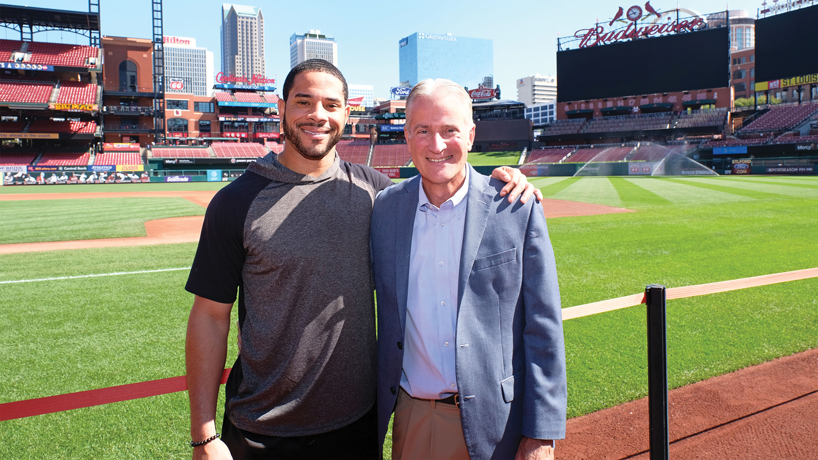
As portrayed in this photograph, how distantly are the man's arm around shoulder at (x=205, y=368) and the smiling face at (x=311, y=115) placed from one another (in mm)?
809

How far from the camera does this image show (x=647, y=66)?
60875 millimetres

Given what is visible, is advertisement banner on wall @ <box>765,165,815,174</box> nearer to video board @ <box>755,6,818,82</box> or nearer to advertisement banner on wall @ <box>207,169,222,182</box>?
video board @ <box>755,6,818,82</box>

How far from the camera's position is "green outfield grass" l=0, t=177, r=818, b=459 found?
376 cm

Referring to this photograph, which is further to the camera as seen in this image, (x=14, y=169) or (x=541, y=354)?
(x=14, y=169)

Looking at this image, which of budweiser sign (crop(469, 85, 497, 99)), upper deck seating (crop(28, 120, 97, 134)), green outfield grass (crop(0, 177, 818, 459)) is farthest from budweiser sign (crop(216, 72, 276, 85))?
green outfield grass (crop(0, 177, 818, 459))

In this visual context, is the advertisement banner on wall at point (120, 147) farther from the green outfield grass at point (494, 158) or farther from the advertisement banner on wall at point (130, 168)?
the green outfield grass at point (494, 158)

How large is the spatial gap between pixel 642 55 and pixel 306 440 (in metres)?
69.3

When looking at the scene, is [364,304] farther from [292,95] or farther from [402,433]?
[292,95]

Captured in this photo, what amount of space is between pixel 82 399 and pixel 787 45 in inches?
2749

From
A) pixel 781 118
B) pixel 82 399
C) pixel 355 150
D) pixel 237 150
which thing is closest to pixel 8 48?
pixel 237 150

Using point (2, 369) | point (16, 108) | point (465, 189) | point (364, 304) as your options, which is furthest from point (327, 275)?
point (16, 108)

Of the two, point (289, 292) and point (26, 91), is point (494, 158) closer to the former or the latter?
point (26, 91)

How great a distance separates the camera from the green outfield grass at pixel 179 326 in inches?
148

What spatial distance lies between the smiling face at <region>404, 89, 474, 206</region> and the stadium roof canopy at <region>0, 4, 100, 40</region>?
2688 inches
